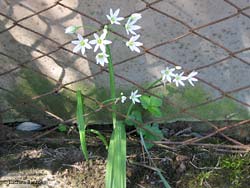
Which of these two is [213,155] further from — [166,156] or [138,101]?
[138,101]

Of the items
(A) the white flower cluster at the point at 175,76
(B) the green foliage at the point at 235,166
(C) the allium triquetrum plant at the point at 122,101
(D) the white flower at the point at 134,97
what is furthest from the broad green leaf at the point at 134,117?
(B) the green foliage at the point at 235,166

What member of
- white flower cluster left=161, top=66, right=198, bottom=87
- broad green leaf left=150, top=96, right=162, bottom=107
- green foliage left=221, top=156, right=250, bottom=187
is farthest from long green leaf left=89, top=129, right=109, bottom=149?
green foliage left=221, top=156, right=250, bottom=187

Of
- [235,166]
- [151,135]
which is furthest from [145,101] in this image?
[235,166]

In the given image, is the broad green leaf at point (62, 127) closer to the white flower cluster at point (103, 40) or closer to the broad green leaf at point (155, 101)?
the broad green leaf at point (155, 101)

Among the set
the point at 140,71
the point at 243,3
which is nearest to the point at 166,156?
the point at 140,71

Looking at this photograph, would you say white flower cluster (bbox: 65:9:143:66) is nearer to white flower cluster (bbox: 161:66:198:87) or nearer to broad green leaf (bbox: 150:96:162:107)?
white flower cluster (bbox: 161:66:198:87)

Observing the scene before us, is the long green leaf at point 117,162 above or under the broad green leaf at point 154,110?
under

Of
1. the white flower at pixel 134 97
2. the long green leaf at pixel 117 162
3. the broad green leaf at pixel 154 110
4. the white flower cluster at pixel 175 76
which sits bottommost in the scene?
the long green leaf at pixel 117 162
